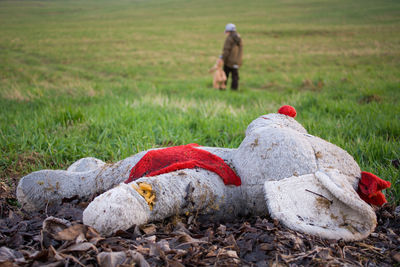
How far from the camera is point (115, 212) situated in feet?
5.54

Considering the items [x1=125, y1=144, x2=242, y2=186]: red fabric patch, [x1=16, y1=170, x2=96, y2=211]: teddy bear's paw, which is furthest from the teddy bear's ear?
[x1=16, y1=170, x2=96, y2=211]: teddy bear's paw

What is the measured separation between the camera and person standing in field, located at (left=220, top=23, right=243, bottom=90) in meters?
10.2

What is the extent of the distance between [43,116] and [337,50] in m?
20.6

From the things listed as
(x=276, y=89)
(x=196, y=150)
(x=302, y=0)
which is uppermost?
(x=302, y=0)

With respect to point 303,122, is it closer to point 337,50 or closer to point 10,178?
point 10,178

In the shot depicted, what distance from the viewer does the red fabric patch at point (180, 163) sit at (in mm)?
2178

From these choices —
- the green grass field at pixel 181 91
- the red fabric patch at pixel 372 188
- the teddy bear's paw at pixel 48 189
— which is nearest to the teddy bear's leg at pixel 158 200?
the teddy bear's paw at pixel 48 189

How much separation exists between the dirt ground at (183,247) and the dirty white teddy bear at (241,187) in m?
0.08

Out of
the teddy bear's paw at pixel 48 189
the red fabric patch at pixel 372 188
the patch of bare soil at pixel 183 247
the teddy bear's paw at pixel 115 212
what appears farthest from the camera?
the teddy bear's paw at pixel 48 189

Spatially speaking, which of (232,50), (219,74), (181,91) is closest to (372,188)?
(219,74)

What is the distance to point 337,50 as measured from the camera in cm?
2027

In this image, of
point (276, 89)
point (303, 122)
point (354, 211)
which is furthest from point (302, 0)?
point (354, 211)

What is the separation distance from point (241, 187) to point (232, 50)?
29.1 ft

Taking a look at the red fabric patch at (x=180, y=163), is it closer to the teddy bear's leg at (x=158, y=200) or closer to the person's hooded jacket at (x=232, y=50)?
the teddy bear's leg at (x=158, y=200)
